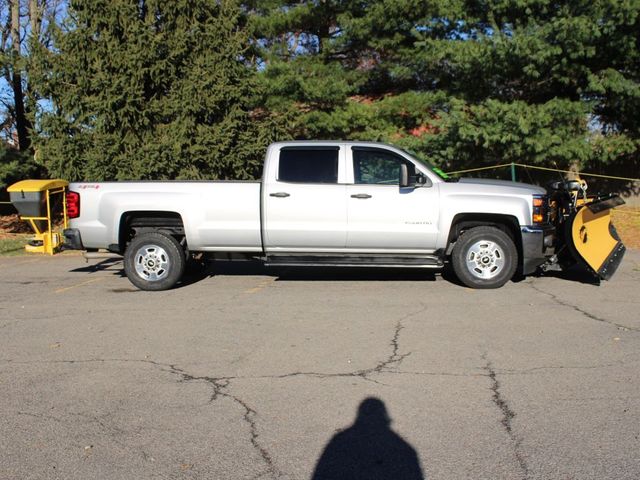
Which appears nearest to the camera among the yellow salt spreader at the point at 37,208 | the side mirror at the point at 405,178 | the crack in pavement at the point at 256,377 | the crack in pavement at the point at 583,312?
the crack in pavement at the point at 256,377

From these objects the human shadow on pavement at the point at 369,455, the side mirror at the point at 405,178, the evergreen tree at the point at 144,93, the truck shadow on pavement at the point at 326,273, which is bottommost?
the human shadow on pavement at the point at 369,455

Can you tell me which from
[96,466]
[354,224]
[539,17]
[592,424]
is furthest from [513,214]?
[539,17]

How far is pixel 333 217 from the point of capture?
8.70m

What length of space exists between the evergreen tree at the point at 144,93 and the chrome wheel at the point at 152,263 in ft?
25.0

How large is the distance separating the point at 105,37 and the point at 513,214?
39.0 ft

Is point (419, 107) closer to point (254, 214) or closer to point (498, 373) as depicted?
point (254, 214)

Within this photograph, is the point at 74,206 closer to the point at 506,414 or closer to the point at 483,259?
the point at 483,259

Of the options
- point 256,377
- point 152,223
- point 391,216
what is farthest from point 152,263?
point 256,377

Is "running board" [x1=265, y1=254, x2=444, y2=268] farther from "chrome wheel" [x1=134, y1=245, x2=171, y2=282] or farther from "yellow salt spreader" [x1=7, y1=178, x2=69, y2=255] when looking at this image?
"yellow salt spreader" [x1=7, y1=178, x2=69, y2=255]

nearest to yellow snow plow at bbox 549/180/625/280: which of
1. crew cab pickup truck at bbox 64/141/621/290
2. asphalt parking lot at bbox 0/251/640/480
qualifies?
crew cab pickup truck at bbox 64/141/621/290

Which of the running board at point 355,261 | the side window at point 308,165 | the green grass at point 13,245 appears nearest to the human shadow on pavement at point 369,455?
the running board at point 355,261

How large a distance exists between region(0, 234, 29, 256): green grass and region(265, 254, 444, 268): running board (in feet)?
27.5

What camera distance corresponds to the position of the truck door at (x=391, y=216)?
862 centimetres

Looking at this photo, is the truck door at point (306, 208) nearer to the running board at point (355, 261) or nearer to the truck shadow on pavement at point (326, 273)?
the running board at point (355, 261)
